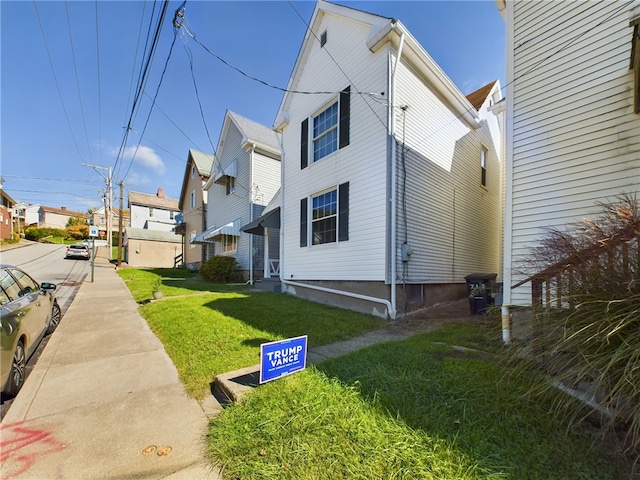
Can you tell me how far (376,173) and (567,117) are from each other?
386 centimetres

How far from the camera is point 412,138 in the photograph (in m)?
8.09

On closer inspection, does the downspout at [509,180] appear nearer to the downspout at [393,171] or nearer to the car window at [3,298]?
the downspout at [393,171]

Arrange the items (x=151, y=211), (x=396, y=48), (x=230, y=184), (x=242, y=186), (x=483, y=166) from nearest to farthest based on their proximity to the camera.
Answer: (x=396, y=48) → (x=483, y=166) → (x=242, y=186) → (x=230, y=184) → (x=151, y=211)

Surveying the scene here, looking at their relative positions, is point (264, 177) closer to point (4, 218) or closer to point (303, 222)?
point (303, 222)

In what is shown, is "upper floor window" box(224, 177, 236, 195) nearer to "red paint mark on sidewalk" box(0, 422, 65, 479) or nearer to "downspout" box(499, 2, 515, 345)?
"downspout" box(499, 2, 515, 345)

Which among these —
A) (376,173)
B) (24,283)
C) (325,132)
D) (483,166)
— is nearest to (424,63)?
(325,132)

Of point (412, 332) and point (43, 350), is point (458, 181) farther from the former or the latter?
point (43, 350)

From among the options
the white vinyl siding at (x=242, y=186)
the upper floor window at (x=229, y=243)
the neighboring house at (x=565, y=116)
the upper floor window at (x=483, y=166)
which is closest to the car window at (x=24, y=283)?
the neighboring house at (x=565, y=116)

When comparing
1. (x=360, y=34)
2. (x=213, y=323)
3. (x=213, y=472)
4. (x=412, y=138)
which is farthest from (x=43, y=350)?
(x=360, y=34)

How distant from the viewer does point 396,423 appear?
2.50 m

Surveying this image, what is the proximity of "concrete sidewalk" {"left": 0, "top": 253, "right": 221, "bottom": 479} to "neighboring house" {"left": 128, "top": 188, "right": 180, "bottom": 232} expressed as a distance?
3301cm

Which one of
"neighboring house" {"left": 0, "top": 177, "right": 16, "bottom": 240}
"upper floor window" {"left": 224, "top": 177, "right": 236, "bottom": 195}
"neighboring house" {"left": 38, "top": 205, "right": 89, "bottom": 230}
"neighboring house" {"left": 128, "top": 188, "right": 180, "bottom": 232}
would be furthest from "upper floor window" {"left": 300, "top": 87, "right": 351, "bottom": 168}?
"neighboring house" {"left": 38, "top": 205, "right": 89, "bottom": 230}

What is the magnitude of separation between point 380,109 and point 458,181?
4.42m

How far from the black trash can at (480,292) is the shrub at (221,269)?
1130 centimetres
